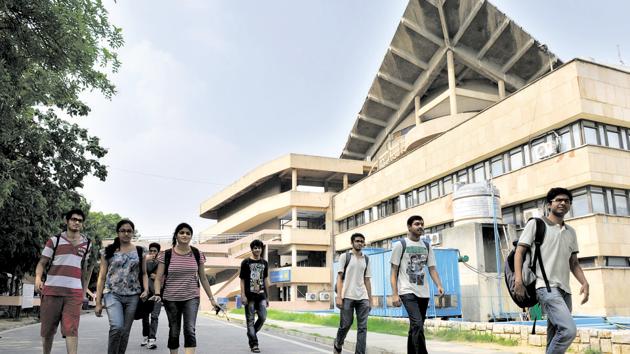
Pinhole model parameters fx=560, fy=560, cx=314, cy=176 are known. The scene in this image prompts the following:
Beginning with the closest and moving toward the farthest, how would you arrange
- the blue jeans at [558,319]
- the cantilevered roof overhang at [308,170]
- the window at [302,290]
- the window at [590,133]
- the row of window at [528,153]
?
the blue jeans at [558,319]
the window at [590,133]
the row of window at [528,153]
the window at [302,290]
the cantilevered roof overhang at [308,170]

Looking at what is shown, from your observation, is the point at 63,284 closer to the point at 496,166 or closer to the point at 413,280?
the point at 413,280

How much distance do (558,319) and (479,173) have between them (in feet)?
70.8

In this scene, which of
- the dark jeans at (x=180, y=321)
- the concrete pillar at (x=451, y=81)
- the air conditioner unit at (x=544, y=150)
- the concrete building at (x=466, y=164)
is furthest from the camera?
the concrete pillar at (x=451, y=81)

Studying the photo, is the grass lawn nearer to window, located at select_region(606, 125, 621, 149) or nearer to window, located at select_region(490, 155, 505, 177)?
window, located at select_region(490, 155, 505, 177)

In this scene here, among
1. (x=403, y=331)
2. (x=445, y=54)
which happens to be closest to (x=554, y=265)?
(x=403, y=331)

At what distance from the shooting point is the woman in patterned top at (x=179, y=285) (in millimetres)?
6406

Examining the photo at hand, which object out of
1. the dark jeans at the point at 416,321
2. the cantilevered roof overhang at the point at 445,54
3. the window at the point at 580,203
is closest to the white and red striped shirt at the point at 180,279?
the dark jeans at the point at 416,321

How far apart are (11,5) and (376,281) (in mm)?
14395

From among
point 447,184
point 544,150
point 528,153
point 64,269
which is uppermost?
point 528,153

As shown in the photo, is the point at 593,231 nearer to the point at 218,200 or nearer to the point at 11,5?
the point at 11,5

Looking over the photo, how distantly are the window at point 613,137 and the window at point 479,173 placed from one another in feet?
19.5

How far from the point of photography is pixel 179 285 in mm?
6473

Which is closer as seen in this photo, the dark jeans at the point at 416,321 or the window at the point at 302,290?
the dark jeans at the point at 416,321

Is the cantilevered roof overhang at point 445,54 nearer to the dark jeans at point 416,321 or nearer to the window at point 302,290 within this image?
the window at point 302,290
